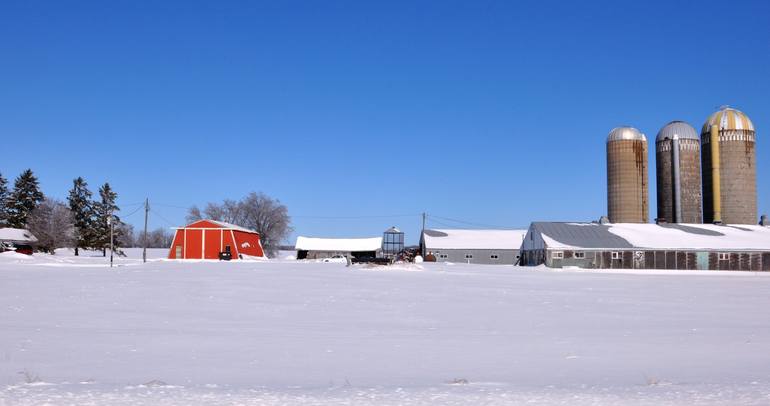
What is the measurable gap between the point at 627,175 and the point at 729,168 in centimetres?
961

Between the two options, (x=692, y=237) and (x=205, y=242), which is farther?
(x=205, y=242)

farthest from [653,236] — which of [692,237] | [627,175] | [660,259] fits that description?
[627,175]

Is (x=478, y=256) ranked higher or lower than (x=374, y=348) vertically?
higher

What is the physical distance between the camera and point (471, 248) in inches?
3019

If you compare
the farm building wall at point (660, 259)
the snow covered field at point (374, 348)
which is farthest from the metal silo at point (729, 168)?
the snow covered field at point (374, 348)

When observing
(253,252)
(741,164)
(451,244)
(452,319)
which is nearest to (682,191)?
(741,164)

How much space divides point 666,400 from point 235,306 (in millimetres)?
14024

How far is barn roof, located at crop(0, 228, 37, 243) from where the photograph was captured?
3024 inches

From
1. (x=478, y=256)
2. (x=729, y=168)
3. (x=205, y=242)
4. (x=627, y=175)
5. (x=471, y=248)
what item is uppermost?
(x=729, y=168)

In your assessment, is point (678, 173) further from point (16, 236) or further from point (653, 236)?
point (16, 236)

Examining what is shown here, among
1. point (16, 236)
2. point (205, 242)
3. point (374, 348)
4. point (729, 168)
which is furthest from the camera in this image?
point (16, 236)

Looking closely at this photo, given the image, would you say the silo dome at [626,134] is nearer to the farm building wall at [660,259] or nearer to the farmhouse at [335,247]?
the farm building wall at [660,259]

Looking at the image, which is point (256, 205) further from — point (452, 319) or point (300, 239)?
point (452, 319)

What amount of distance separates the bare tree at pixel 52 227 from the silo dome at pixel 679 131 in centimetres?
7071
